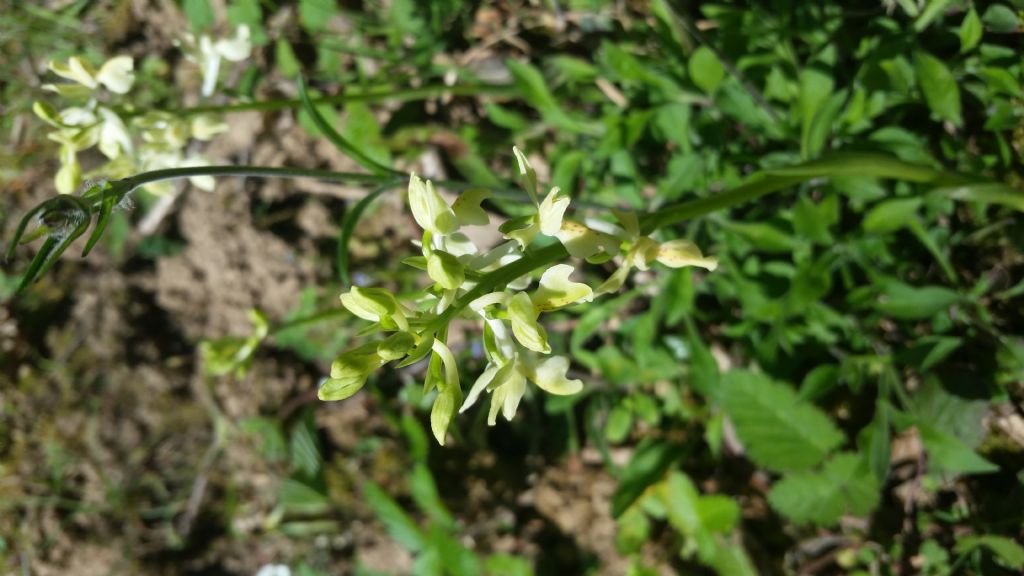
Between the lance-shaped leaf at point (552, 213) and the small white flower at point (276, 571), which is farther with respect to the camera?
the small white flower at point (276, 571)

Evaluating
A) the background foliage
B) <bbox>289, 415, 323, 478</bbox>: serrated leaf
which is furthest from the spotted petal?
<bbox>289, 415, 323, 478</bbox>: serrated leaf

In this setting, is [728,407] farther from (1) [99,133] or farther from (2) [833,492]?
(1) [99,133]

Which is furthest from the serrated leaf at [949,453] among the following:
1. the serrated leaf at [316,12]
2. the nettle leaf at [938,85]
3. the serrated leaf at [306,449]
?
the serrated leaf at [306,449]

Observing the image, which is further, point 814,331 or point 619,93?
point 619,93

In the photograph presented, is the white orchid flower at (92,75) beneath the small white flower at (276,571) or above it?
above

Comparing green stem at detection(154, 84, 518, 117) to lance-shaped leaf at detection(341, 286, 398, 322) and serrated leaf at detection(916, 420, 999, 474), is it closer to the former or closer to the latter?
lance-shaped leaf at detection(341, 286, 398, 322)

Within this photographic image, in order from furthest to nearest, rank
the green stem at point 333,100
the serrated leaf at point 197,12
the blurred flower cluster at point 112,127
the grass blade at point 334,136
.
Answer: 1. the serrated leaf at point 197,12
2. the green stem at point 333,100
3. the blurred flower cluster at point 112,127
4. the grass blade at point 334,136

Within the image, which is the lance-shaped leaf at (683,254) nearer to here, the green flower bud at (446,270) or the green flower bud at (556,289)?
the green flower bud at (556,289)

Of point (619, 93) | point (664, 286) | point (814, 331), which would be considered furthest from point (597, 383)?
point (619, 93)
